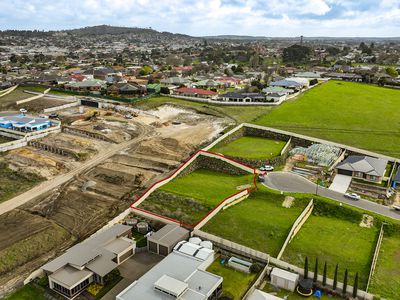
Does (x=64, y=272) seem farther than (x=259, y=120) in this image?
No

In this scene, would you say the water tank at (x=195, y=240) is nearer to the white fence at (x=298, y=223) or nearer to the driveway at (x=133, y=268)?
the driveway at (x=133, y=268)

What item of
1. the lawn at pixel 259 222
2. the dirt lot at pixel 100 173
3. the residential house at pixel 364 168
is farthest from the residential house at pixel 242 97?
the lawn at pixel 259 222

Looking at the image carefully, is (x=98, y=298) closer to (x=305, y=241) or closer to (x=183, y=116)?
(x=305, y=241)

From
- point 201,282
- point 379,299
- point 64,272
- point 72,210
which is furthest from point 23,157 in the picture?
point 379,299

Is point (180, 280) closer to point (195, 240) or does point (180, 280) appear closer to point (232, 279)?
point (232, 279)

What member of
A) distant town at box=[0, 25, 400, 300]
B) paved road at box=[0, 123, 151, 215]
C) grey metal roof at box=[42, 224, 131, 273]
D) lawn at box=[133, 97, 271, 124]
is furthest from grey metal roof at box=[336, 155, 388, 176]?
paved road at box=[0, 123, 151, 215]

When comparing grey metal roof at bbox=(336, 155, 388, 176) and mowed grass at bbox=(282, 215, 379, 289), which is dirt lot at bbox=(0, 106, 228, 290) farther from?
grey metal roof at bbox=(336, 155, 388, 176)
